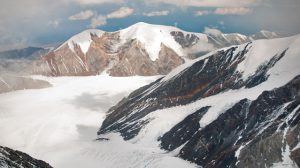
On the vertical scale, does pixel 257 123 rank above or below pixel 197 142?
above

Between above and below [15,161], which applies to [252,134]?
below

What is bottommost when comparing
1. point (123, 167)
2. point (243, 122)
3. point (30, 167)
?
point (123, 167)

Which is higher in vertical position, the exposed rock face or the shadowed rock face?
the exposed rock face

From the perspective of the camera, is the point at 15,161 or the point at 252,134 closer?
the point at 15,161

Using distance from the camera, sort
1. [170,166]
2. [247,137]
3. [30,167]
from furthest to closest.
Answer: [170,166] < [247,137] < [30,167]

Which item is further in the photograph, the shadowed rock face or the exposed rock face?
the shadowed rock face

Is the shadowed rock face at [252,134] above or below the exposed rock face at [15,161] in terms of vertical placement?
below

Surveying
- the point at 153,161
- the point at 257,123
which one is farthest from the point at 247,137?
the point at 153,161

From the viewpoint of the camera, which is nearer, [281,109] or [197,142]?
[281,109]

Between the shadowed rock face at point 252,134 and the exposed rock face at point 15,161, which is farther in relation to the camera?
the shadowed rock face at point 252,134

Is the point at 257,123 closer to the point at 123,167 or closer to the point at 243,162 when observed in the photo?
the point at 243,162

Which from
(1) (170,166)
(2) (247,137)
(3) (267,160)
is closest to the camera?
(3) (267,160)
